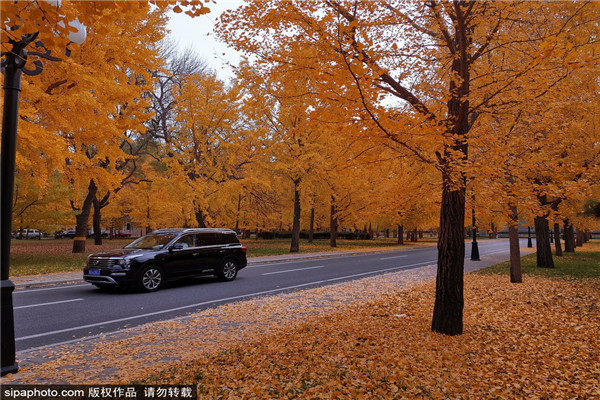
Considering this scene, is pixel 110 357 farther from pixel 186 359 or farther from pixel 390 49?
pixel 390 49

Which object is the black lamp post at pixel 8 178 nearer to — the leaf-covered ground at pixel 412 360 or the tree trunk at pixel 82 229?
the leaf-covered ground at pixel 412 360

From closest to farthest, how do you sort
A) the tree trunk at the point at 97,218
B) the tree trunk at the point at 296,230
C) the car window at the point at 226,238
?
the car window at the point at 226,238, the tree trunk at the point at 296,230, the tree trunk at the point at 97,218

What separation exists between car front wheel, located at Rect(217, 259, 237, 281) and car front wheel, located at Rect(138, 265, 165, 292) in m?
2.05

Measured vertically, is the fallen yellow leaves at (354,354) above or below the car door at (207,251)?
below

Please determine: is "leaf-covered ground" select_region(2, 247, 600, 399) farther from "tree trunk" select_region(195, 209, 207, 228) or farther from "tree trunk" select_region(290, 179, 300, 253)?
"tree trunk" select_region(290, 179, 300, 253)

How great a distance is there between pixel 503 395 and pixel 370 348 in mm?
1760

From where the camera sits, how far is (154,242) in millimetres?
10633

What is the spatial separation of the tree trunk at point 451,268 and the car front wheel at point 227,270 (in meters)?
7.53

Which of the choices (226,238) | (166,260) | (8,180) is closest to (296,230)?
(226,238)

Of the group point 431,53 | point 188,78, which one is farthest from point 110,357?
point 188,78

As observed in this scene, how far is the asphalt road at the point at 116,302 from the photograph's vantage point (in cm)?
632

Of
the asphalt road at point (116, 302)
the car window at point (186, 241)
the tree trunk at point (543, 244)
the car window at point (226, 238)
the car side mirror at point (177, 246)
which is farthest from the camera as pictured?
the tree trunk at point (543, 244)

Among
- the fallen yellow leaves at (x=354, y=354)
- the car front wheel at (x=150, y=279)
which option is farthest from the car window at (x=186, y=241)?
the fallen yellow leaves at (x=354, y=354)

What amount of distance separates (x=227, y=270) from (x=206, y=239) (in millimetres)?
1282
